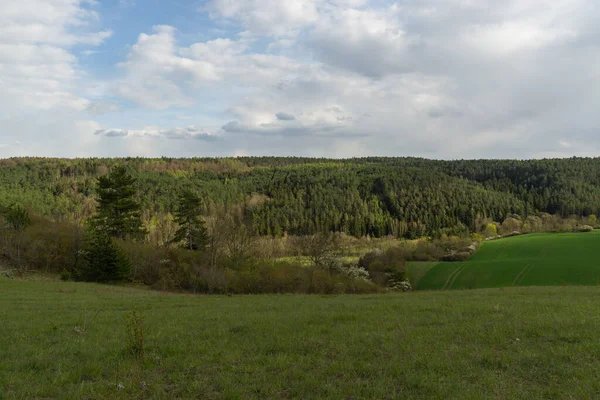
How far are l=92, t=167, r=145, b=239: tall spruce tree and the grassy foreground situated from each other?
1771 inches

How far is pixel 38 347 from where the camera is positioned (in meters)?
9.17

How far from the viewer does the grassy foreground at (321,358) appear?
6.42m

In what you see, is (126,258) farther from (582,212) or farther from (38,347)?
(582,212)

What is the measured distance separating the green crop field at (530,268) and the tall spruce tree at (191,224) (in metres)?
44.0

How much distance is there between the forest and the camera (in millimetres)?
48281

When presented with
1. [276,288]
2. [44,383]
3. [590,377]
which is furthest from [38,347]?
Result: [276,288]

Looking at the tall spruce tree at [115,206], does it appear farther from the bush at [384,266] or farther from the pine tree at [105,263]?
the bush at [384,266]

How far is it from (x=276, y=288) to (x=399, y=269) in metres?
37.0

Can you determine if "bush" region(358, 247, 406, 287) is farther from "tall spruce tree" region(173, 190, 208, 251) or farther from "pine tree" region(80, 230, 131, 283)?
"pine tree" region(80, 230, 131, 283)

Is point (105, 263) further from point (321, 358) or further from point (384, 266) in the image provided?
point (384, 266)

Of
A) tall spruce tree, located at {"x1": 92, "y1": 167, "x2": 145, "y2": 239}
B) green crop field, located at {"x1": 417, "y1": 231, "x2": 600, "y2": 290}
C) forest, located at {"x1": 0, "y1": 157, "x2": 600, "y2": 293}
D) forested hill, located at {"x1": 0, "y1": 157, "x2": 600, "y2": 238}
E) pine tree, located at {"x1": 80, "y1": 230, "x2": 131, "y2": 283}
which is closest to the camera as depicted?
pine tree, located at {"x1": 80, "y1": 230, "x2": 131, "y2": 283}

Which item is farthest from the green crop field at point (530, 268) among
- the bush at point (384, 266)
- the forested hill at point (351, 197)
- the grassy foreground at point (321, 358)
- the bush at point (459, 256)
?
the forested hill at point (351, 197)

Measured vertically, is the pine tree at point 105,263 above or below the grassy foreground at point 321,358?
below

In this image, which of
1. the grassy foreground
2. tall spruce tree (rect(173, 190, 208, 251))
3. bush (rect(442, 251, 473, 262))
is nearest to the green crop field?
bush (rect(442, 251, 473, 262))
